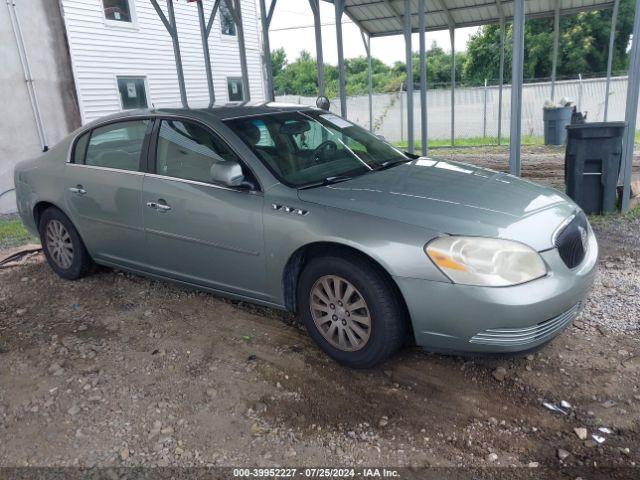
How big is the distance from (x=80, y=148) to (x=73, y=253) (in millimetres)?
957

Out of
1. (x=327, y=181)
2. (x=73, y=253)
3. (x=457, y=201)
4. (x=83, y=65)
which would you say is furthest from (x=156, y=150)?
(x=83, y=65)

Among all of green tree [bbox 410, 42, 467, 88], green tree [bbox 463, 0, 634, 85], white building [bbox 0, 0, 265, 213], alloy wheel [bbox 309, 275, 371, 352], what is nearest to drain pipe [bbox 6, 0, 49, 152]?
white building [bbox 0, 0, 265, 213]

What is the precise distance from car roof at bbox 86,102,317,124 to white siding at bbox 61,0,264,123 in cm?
893

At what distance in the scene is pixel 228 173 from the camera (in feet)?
10.8

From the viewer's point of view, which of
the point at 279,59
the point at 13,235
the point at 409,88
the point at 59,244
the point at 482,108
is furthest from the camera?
the point at 279,59

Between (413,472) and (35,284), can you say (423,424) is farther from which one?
(35,284)

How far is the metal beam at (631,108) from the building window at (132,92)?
40.4 ft

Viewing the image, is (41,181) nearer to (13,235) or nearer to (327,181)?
(327,181)

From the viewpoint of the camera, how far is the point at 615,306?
3885 mm

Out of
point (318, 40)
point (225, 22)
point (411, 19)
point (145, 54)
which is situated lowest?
point (318, 40)

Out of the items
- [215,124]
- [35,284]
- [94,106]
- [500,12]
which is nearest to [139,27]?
[94,106]

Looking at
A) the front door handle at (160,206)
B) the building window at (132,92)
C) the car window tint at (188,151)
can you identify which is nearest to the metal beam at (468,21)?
the building window at (132,92)

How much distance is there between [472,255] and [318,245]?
913 millimetres

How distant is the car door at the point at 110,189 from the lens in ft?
13.4
